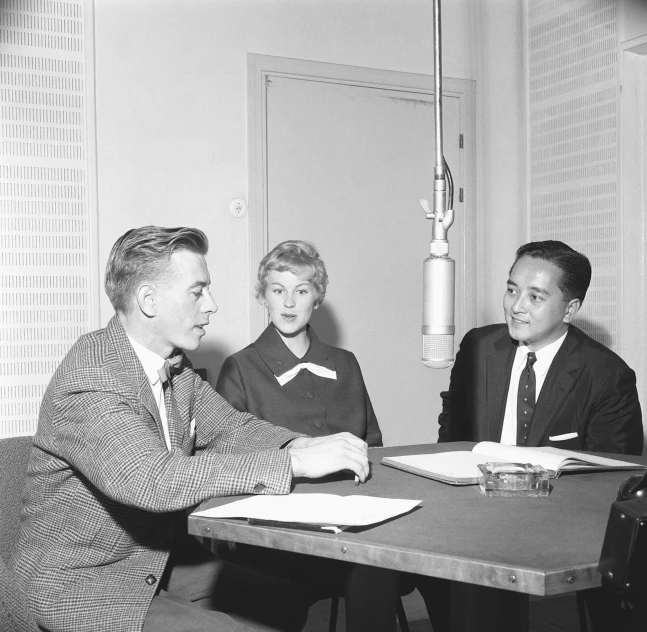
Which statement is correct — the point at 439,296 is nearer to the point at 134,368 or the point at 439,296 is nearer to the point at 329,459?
the point at 329,459

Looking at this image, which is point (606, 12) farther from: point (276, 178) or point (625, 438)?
point (625, 438)

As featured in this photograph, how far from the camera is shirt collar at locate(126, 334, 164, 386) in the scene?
7.07 feet

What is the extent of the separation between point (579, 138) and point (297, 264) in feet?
6.53

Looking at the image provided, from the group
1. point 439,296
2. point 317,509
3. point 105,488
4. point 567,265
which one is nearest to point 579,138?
point 567,265

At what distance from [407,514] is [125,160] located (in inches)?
102

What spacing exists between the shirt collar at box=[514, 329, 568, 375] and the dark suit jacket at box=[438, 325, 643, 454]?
25 millimetres

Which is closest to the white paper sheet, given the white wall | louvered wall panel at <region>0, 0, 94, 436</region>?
louvered wall panel at <region>0, 0, 94, 436</region>

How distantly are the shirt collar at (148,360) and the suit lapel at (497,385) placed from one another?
4.33 feet

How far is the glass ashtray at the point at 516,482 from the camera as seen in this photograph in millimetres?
1813

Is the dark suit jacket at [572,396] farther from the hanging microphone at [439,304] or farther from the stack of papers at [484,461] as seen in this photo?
the hanging microphone at [439,304]

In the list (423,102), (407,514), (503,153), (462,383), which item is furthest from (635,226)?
(407,514)

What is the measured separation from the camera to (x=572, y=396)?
280cm

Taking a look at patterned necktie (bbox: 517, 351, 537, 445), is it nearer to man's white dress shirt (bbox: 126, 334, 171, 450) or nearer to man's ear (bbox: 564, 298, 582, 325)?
man's ear (bbox: 564, 298, 582, 325)

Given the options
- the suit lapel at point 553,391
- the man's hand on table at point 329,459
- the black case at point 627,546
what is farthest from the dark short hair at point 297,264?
the black case at point 627,546
